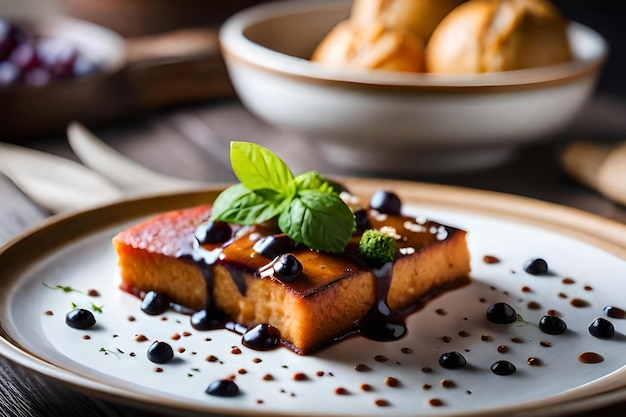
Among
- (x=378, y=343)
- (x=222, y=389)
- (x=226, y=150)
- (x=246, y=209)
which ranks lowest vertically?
(x=226, y=150)

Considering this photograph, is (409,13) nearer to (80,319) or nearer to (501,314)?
(501,314)

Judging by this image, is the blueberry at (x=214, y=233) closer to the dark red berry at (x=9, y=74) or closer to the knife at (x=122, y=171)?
the knife at (x=122, y=171)

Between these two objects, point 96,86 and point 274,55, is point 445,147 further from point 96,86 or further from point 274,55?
point 96,86

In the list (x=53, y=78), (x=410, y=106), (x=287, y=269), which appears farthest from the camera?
(x=53, y=78)

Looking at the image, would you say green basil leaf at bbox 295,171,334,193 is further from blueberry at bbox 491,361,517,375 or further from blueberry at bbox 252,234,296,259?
blueberry at bbox 491,361,517,375

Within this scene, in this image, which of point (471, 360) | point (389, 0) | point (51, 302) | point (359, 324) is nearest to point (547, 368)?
point (471, 360)

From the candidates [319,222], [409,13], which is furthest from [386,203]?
[409,13]

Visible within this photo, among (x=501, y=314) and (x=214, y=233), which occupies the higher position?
(x=214, y=233)

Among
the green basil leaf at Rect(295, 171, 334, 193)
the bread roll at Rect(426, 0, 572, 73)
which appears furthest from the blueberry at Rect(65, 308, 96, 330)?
the bread roll at Rect(426, 0, 572, 73)
